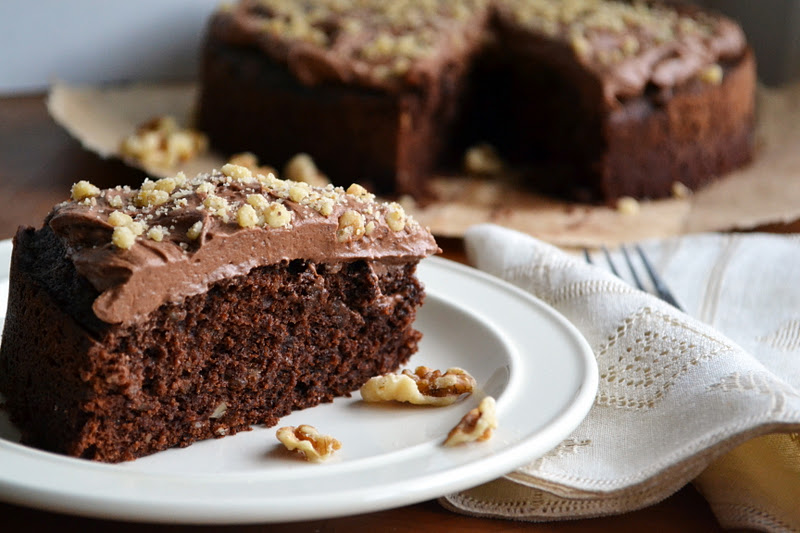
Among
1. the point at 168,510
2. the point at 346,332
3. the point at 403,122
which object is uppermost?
the point at 168,510

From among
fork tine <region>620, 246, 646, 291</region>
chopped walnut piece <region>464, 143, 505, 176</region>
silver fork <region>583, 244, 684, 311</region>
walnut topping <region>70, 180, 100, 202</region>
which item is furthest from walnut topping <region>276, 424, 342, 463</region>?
chopped walnut piece <region>464, 143, 505, 176</region>

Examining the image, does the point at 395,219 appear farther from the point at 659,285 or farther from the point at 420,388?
the point at 659,285

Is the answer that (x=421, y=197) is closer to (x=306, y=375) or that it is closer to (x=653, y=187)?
(x=653, y=187)

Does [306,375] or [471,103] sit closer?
[306,375]

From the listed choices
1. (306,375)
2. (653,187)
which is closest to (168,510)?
(306,375)

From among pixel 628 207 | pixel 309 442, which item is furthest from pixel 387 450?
pixel 628 207

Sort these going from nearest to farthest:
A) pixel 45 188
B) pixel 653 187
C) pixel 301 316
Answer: pixel 301 316, pixel 45 188, pixel 653 187
